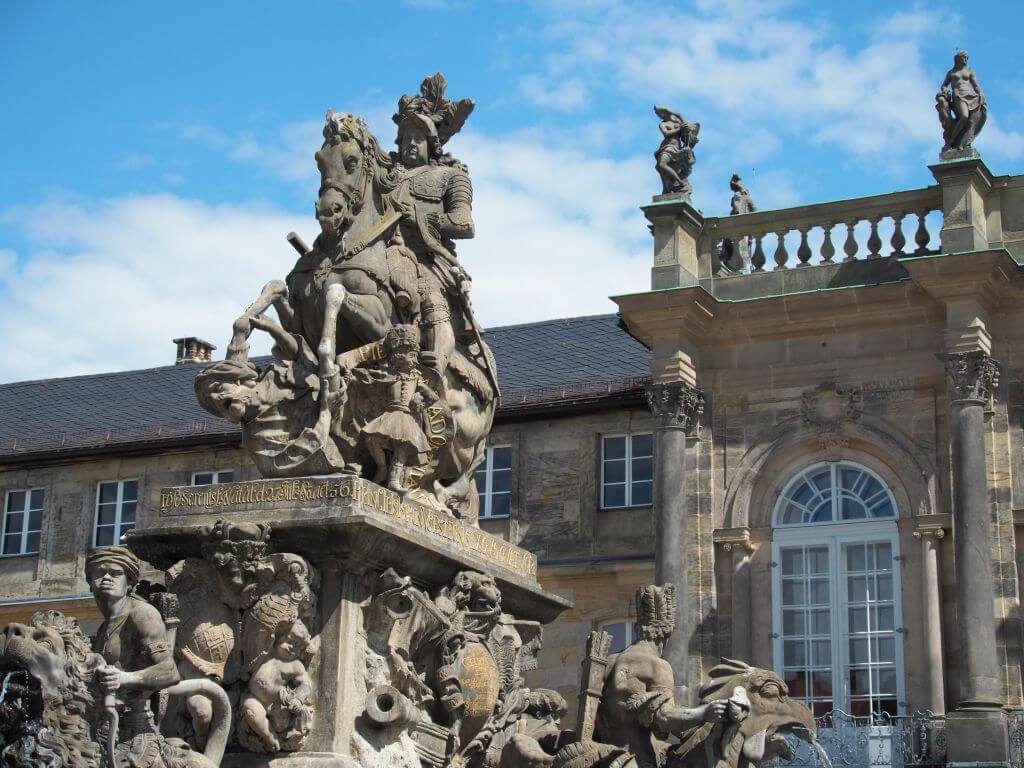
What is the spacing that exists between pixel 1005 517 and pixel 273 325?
16.4 metres

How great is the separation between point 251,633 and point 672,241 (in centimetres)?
1819

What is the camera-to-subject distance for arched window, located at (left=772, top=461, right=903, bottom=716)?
24469 millimetres

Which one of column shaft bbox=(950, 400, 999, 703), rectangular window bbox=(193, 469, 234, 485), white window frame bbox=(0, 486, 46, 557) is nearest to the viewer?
column shaft bbox=(950, 400, 999, 703)

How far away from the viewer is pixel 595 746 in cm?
994

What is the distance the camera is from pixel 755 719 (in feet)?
32.4

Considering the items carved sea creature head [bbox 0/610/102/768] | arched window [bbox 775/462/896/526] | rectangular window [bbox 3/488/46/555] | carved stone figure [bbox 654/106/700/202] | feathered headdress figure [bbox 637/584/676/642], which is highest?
carved stone figure [bbox 654/106/700/202]

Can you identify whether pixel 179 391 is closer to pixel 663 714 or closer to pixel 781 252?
pixel 781 252

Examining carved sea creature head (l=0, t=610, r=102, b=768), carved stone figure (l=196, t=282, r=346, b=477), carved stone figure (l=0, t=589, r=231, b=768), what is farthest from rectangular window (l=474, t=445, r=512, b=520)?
carved sea creature head (l=0, t=610, r=102, b=768)

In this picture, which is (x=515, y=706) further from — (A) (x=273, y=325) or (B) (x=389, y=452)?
(A) (x=273, y=325)

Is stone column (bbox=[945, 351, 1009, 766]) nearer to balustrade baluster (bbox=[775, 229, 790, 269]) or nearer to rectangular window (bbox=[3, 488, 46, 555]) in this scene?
balustrade baluster (bbox=[775, 229, 790, 269])

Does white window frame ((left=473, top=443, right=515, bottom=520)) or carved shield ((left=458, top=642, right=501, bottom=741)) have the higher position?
white window frame ((left=473, top=443, right=515, bottom=520))

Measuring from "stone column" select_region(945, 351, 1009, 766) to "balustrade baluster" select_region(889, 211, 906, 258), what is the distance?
1.85 m

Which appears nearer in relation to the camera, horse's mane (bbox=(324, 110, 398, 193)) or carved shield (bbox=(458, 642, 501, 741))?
carved shield (bbox=(458, 642, 501, 741))

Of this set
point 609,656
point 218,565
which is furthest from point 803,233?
point 218,565
